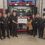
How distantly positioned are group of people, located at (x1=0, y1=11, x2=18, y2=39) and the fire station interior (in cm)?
35

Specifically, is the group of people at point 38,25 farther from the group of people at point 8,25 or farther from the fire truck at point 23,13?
the group of people at point 8,25

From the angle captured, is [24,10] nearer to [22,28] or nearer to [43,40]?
[22,28]

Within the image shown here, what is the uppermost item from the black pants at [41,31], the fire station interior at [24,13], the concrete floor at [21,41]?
the fire station interior at [24,13]

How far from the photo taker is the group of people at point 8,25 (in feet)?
20.8

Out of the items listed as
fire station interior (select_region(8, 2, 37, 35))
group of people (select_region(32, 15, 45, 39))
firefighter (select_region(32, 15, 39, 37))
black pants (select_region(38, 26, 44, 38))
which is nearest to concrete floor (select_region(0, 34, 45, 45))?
black pants (select_region(38, 26, 44, 38))

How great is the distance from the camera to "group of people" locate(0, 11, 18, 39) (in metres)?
6.32

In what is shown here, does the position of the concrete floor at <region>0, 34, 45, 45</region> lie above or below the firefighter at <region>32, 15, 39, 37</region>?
below

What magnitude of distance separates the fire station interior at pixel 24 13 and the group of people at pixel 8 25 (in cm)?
35

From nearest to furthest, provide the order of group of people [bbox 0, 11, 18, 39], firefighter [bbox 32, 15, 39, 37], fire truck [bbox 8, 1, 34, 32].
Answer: group of people [bbox 0, 11, 18, 39], firefighter [bbox 32, 15, 39, 37], fire truck [bbox 8, 1, 34, 32]

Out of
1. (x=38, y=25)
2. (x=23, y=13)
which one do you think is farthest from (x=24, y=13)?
(x=38, y=25)

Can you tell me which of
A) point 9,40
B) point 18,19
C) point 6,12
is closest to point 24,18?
point 18,19

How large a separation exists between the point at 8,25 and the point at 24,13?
1.03 m

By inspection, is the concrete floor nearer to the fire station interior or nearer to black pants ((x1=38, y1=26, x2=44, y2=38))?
black pants ((x1=38, y1=26, x2=44, y2=38))

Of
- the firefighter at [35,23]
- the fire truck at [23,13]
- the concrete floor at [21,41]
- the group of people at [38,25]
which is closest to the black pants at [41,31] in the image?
the group of people at [38,25]
